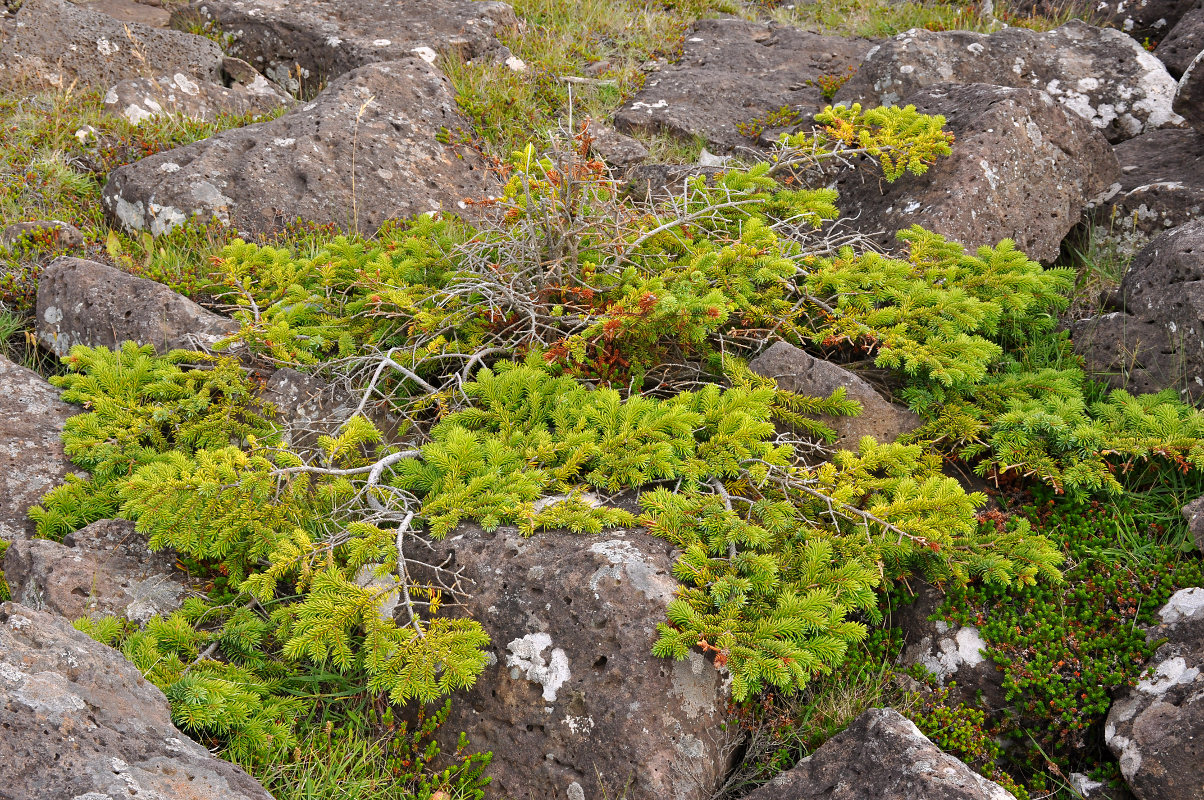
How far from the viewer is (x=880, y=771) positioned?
2951mm

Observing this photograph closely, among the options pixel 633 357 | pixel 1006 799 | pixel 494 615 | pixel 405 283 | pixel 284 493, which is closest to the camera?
pixel 1006 799

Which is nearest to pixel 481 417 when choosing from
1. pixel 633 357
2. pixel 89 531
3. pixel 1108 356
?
pixel 633 357

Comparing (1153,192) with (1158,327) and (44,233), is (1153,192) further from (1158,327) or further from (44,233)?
(44,233)

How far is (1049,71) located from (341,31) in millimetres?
8344

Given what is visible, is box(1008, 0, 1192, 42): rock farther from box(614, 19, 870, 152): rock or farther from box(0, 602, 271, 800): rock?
box(0, 602, 271, 800): rock

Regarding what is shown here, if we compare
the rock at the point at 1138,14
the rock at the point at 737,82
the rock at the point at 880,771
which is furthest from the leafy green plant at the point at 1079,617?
the rock at the point at 1138,14

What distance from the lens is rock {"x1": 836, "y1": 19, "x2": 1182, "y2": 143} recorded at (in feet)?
25.7

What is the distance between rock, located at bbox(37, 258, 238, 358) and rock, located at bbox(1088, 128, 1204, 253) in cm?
686

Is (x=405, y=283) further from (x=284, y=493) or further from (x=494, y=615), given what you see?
(x=494, y=615)

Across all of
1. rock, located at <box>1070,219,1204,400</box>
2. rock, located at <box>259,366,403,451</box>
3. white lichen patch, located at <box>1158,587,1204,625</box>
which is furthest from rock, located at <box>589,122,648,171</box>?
white lichen patch, located at <box>1158,587,1204,625</box>

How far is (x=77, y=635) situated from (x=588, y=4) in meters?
10.8

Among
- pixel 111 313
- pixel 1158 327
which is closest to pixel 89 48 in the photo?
pixel 111 313

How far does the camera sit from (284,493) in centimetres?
402

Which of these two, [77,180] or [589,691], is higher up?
[77,180]
